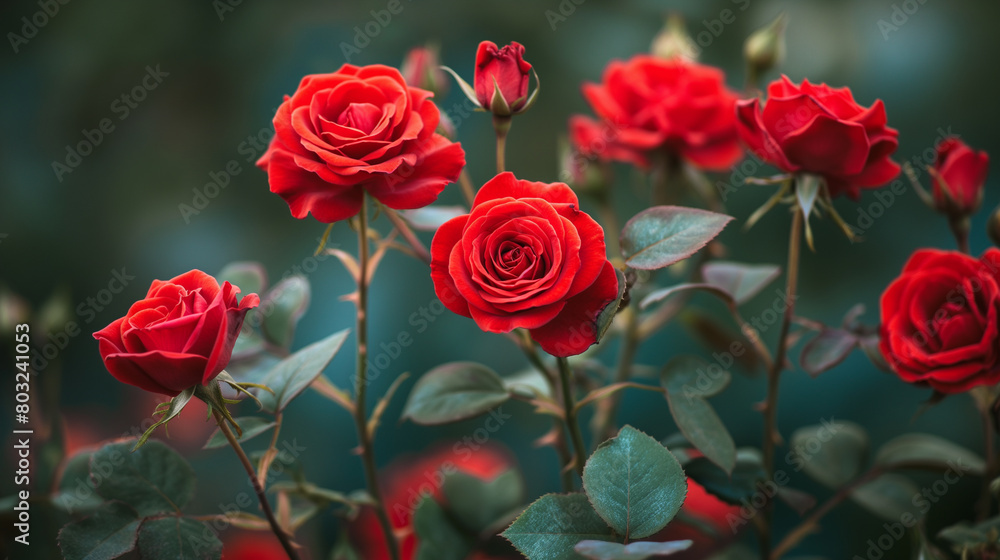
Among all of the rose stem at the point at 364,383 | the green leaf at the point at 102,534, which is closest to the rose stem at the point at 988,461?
the rose stem at the point at 364,383

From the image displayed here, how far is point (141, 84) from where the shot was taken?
0.80 metres

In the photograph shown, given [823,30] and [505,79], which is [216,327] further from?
[823,30]

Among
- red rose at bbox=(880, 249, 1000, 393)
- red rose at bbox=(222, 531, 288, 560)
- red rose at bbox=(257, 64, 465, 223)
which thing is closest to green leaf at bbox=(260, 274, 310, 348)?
red rose at bbox=(257, 64, 465, 223)

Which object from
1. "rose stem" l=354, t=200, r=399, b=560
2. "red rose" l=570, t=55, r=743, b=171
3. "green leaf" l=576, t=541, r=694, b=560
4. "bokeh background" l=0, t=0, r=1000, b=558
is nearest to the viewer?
"green leaf" l=576, t=541, r=694, b=560

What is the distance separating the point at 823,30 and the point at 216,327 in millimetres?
778

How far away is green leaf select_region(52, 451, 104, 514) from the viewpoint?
390 mm

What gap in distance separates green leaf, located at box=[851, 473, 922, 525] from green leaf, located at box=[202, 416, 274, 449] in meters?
0.36

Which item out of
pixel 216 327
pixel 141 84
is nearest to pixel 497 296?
pixel 216 327

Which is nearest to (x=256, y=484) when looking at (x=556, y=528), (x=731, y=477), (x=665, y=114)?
(x=556, y=528)

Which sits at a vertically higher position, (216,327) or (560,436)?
(216,327)

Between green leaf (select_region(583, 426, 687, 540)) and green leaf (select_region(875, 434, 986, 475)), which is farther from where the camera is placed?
green leaf (select_region(875, 434, 986, 475))

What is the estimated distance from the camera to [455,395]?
1.20ft

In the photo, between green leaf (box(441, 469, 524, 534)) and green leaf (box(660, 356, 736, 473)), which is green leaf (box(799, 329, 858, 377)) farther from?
green leaf (box(441, 469, 524, 534))

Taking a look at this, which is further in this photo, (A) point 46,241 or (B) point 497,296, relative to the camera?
(A) point 46,241
